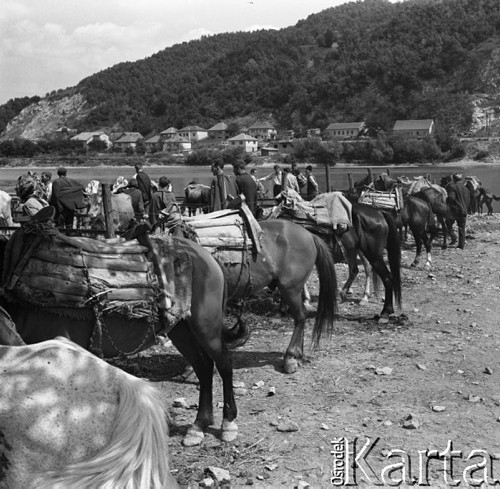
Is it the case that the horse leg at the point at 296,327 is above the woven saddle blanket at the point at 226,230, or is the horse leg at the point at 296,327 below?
below

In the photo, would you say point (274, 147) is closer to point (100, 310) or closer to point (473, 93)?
point (473, 93)

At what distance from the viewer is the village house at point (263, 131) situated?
146500 mm

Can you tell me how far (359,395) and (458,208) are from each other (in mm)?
12385

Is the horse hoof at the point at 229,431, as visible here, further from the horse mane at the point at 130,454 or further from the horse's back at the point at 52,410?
the horse's back at the point at 52,410

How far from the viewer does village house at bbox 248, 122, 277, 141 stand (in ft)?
481

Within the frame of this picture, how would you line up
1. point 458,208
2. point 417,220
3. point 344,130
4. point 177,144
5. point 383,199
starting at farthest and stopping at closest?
point 177,144 < point 344,130 < point 458,208 < point 417,220 < point 383,199

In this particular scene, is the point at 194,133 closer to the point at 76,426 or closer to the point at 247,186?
the point at 247,186

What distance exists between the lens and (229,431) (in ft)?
15.3

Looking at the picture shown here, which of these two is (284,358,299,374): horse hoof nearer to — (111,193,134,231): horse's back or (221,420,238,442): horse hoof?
(221,420,238,442): horse hoof

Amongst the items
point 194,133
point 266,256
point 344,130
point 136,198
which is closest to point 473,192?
point 136,198

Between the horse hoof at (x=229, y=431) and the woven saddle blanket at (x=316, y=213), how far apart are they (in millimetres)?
4548

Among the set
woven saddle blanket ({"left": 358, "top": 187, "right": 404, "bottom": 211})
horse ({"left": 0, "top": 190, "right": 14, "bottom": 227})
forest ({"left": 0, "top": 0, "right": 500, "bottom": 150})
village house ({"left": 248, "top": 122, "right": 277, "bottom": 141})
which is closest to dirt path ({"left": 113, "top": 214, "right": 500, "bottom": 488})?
horse ({"left": 0, "top": 190, "right": 14, "bottom": 227})

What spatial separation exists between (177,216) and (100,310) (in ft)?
7.01

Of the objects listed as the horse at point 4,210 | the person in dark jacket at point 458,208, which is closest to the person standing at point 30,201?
the horse at point 4,210
